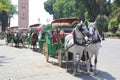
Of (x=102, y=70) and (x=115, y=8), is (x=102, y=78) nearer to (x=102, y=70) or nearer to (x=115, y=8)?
(x=102, y=70)

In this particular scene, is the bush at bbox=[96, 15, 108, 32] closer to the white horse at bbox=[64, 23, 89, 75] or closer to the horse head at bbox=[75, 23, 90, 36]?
the white horse at bbox=[64, 23, 89, 75]

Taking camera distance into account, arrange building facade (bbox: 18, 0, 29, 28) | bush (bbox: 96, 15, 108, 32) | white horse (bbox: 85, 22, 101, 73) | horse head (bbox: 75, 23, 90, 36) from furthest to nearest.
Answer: building facade (bbox: 18, 0, 29, 28), bush (bbox: 96, 15, 108, 32), white horse (bbox: 85, 22, 101, 73), horse head (bbox: 75, 23, 90, 36)

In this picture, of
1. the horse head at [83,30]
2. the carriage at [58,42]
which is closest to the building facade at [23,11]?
the carriage at [58,42]

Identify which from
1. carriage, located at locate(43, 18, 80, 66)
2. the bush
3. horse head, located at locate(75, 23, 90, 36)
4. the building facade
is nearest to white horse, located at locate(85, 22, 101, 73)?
horse head, located at locate(75, 23, 90, 36)

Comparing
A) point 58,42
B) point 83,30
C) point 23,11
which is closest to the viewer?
point 83,30

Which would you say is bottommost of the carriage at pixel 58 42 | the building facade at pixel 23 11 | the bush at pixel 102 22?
the carriage at pixel 58 42

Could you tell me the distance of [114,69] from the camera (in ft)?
49.4

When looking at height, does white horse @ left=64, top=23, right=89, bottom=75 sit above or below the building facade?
below

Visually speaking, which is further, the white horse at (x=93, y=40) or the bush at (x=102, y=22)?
the bush at (x=102, y=22)

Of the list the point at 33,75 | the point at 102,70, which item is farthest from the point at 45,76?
the point at 102,70

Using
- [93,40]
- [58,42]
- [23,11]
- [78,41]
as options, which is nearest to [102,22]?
[58,42]

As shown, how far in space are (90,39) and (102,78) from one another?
156cm

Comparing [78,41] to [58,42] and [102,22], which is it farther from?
[102,22]

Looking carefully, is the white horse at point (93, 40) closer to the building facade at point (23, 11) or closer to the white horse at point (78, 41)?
the white horse at point (78, 41)
